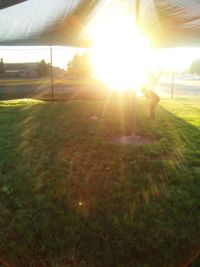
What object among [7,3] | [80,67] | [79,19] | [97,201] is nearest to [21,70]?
[80,67]

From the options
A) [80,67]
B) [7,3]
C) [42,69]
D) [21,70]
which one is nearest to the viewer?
[7,3]

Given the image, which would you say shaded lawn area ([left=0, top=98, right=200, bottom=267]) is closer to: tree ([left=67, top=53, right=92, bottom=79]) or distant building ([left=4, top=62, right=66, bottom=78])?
distant building ([left=4, top=62, right=66, bottom=78])

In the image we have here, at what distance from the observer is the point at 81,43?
30.0 feet

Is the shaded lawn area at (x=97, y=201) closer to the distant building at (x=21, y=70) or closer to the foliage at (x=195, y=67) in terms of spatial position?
the distant building at (x=21, y=70)

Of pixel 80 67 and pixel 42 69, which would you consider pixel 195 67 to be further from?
pixel 42 69

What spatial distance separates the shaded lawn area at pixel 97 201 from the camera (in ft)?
10.5

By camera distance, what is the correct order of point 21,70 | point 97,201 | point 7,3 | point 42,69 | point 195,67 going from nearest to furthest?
point 97,201 → point 7,3 → point 42,69 → point 21,70 → point 195,67

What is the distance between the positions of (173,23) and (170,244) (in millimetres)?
4855

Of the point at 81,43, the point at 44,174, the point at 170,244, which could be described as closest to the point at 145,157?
the point at 44,174

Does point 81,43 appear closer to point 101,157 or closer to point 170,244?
point 101,157

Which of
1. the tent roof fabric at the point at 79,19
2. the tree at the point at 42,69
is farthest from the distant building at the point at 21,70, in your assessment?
the tent roof fabric at the point at 79,19

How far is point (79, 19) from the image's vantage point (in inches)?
291

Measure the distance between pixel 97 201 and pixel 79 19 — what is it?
4.77m

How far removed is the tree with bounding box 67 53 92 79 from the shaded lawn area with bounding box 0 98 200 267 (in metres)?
49.6
